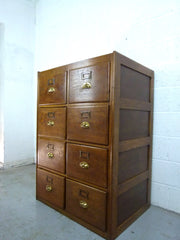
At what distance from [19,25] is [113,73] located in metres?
2.43

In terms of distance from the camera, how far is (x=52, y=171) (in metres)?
1.53

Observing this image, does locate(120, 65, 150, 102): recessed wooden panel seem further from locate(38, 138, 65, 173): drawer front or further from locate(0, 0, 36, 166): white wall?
locate(0, 0, 36, 166): white wall

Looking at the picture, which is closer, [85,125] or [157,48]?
[85,125]

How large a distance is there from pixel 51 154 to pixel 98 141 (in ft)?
1.78

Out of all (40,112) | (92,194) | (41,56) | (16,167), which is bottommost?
(16,167)

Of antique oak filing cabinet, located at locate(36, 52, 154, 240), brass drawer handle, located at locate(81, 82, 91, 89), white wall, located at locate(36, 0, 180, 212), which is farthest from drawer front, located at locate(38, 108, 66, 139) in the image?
white wall, located at locate(36, 0, 180, 212)

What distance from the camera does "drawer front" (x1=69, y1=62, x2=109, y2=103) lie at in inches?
45.7

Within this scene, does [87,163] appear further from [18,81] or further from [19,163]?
[18,81]

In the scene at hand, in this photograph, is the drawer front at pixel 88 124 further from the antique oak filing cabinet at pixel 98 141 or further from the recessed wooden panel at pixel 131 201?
the recessed wooden panel at pixel 131 201

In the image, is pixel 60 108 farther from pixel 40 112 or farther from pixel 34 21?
pixel 34 21

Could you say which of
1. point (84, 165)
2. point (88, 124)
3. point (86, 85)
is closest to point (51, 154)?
point (84, 165)

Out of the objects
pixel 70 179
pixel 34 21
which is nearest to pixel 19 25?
pixel 34 21

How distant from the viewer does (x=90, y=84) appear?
4.06 feet

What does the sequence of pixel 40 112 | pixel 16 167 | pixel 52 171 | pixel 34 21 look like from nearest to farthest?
pixel 52 171
pixel 40 112
pixel 16 167
pixel 34 21
